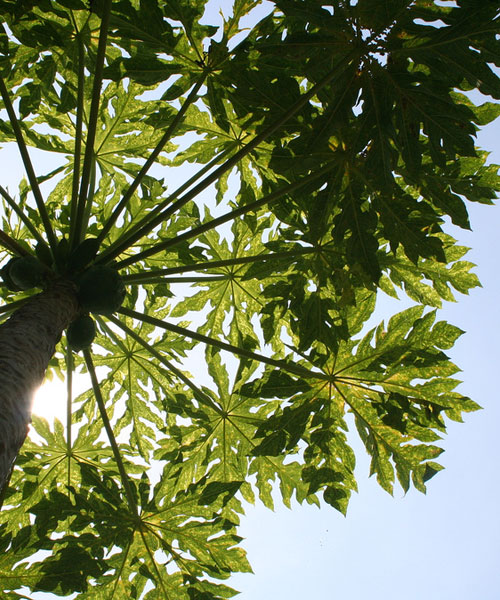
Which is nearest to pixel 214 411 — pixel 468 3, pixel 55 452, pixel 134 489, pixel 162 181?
pixel 134 489

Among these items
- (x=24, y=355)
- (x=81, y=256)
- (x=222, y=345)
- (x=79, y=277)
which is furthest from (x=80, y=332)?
(x=24, y=355)

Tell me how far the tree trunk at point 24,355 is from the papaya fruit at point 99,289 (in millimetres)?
82

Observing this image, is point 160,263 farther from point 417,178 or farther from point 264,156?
point 417,178

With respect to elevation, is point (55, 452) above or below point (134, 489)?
Result: above

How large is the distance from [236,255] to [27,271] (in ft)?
5.78

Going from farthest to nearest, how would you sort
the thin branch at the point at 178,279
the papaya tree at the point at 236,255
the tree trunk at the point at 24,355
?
1. the thin branch at the point at 178,279
2. the papaya tree at the point at 236,255
3. the tree trunk at the point at 24,355

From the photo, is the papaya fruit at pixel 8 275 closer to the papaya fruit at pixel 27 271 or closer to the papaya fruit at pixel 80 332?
the papaya fruit at pixel 27 271

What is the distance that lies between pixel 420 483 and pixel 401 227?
4.71 ft

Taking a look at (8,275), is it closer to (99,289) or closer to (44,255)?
(44,255)

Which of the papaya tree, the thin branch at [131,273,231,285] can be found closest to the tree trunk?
the papaya tree

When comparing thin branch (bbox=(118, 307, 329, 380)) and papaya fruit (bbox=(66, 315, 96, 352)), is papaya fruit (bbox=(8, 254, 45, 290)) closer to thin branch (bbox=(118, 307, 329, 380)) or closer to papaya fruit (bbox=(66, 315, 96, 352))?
papaya fruit (bbox=(66, 315, 96, 352))

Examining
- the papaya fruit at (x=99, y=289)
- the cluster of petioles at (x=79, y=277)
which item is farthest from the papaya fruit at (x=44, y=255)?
the papaya fruit at (x=99, y=289)

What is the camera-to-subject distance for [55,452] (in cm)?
348

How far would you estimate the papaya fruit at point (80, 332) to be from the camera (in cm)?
264
